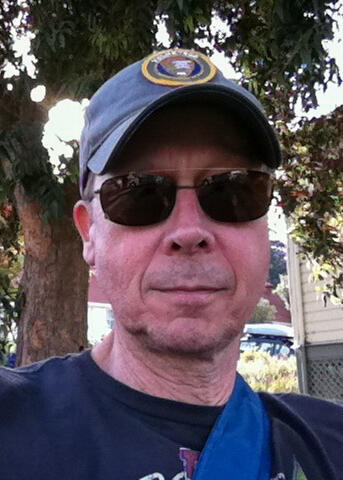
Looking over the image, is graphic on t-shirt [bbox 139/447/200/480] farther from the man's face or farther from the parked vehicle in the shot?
the parked vehicle

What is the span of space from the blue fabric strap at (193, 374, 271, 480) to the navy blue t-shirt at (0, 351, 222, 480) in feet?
0.09

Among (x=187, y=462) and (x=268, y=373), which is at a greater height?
(x=187, y=462)

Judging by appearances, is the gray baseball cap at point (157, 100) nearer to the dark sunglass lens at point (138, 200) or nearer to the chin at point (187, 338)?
the dark sunglass lens at point (138, 200)

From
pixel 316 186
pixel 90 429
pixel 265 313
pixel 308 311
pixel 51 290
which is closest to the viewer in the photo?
pixel 90 429

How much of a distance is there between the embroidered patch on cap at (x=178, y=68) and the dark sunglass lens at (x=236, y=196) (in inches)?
8.5

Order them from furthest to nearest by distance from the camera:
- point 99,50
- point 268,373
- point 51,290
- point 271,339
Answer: point 271,339
point 268,373
point 51,290
point 99,50

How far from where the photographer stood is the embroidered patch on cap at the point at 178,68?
1.54 metres

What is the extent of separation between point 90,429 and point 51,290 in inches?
135

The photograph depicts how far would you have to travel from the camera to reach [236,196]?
1.55m

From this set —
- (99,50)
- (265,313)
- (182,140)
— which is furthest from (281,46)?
(265,313)

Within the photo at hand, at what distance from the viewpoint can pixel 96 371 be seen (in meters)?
1.53

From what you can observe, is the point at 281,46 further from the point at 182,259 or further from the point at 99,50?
the point at 182,259

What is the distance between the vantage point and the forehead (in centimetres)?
150

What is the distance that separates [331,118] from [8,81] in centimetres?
252
